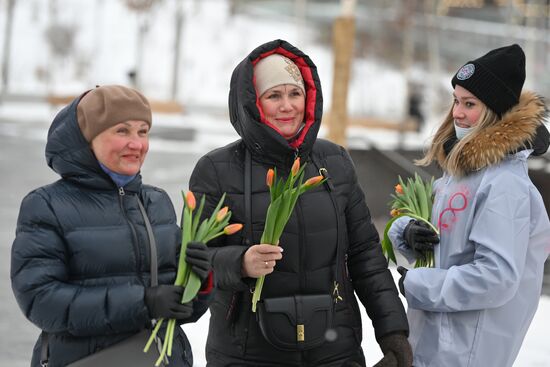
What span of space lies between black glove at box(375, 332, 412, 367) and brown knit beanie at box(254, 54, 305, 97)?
90 cm

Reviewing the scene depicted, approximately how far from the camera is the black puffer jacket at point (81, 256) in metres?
2.32

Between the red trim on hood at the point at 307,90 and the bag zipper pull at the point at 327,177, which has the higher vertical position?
the red trim on hood at the point at 307,90

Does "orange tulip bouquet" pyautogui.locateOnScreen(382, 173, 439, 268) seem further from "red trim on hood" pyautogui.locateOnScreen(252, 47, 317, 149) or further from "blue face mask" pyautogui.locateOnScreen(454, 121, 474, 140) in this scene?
"red trim on hood" pyautogui.locateOnScreen(252, 47, 317, 149)

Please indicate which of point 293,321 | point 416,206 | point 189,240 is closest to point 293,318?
point 293,321

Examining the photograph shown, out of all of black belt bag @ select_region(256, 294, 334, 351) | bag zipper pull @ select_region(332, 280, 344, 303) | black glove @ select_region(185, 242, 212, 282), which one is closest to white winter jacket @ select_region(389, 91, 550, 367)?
bag zipper pull @ select_region(332, 280, 344, 303)

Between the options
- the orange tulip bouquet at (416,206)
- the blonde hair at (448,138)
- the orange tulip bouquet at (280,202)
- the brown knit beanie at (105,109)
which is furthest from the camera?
the orange tulip bouquet at (416,206)

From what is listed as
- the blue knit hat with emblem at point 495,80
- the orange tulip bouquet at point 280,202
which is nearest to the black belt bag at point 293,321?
the orange tulip bouquet at point 280,202

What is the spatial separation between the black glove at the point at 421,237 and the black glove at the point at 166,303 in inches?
37.6

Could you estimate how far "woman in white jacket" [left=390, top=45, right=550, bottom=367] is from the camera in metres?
2.73

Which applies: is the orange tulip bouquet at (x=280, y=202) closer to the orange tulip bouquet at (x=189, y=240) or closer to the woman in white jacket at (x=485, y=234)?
the orange tulip bouquet at (x=189, y=240)

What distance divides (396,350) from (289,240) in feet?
1.70

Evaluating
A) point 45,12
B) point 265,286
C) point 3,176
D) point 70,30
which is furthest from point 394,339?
point 45,12

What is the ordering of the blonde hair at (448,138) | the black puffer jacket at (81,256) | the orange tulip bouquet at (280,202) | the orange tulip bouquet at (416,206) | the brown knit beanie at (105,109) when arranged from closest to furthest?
the black puffer jacket at (81,256), the brown knit beanie at (105,109), the orange tulip bouquet at (280,202), the blonde hair at (448,138), the orange tulip bouquet at (416,206)

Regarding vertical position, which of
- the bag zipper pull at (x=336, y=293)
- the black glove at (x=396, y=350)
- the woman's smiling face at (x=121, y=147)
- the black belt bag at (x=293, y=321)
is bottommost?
the black glove at (x=396, y=350)
